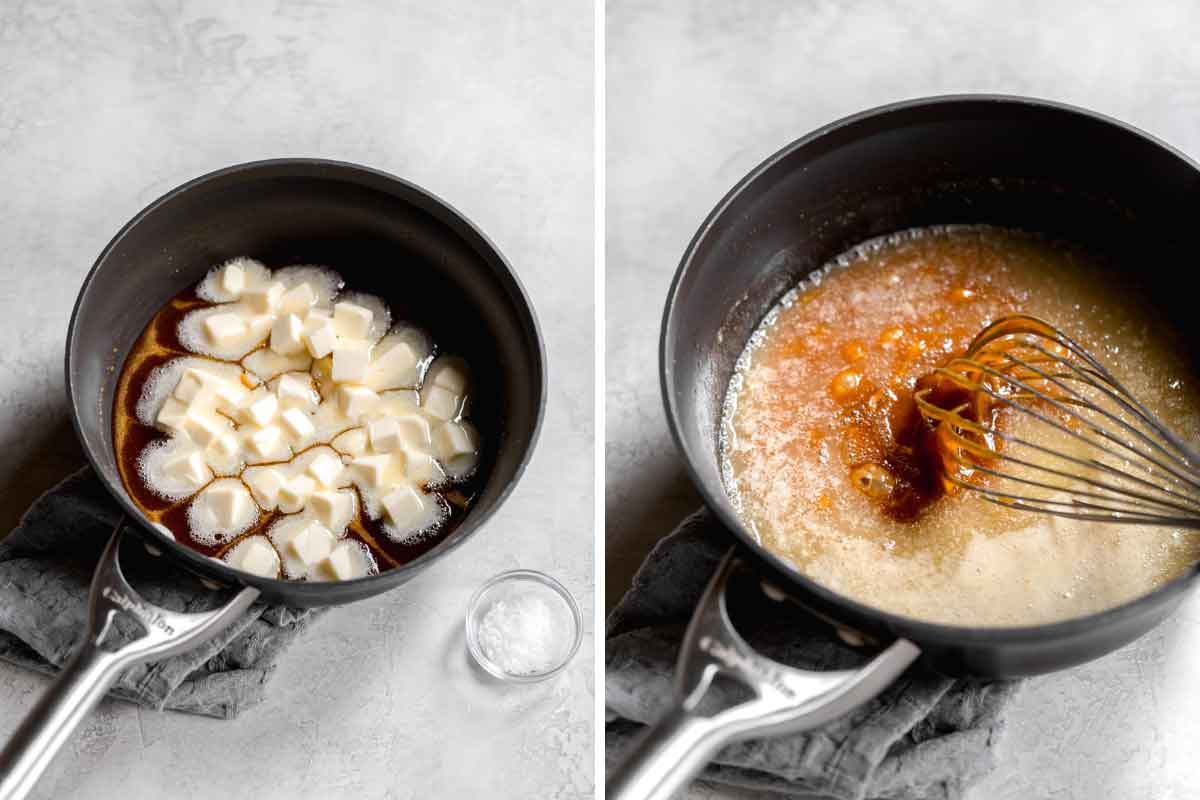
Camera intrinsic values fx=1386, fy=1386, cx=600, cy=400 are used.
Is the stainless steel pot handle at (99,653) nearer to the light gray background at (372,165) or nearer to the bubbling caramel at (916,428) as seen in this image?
the light gray background at (372,165)

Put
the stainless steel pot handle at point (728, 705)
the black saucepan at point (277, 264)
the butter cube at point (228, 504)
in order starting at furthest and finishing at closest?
the butter cube at point (228, 504) → the black saucepan at point (277, 264) → the stainless steel pot handle at point (728, 705)

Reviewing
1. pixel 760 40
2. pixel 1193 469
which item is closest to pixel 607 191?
pixel 760 40

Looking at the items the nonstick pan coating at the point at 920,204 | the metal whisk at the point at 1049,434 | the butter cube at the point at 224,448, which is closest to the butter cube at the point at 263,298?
the butter cube at the point at 224,448

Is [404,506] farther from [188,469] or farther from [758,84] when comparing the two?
[758,84]

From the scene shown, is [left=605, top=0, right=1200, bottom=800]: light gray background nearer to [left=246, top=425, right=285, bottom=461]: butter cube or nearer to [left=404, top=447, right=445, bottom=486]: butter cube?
[left=404, top=447, right=445, bottom=486]: butter cube

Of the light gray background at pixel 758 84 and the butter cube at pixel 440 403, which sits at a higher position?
the light gray background at pixel 758 84

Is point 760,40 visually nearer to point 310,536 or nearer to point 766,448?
point 766,448

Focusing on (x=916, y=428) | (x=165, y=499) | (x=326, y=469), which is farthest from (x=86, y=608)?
(x=916, y=428)
